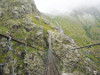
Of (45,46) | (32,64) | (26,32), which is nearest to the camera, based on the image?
(32,64)

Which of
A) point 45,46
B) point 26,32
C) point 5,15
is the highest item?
point 5,15

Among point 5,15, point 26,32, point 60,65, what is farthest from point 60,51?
point 5,15

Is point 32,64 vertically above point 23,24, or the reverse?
point 23,24

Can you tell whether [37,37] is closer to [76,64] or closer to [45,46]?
[45,46]

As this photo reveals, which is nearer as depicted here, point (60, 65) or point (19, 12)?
point (60, 65)

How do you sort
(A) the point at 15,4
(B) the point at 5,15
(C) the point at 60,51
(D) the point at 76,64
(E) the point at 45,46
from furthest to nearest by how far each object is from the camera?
(A) the point at 15,4, (B) the point at 5,15, (E) the point at 45,46, (C) the point at 60,51, (D) the point at 76,64

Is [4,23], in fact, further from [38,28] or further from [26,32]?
[38,28]

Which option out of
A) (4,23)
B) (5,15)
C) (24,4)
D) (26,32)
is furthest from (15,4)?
(26,32)
